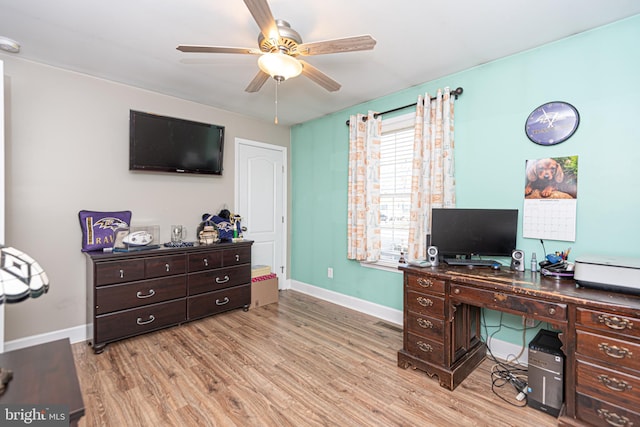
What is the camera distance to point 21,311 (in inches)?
101

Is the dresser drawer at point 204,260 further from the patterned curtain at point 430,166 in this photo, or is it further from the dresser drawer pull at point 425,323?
the dresser drawer pull at point 425,323

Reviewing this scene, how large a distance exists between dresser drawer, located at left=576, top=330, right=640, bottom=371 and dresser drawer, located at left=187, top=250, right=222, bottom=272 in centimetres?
311

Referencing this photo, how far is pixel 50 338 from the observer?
8.81 ft

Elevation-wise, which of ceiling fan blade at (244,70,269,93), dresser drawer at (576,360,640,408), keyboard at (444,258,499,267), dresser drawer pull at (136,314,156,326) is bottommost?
dresser drawer pull at (136,314,156,326)

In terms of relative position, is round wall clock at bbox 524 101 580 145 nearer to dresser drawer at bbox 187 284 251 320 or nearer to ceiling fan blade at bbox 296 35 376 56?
ceiling fan blade at bbox 296 35 376 56

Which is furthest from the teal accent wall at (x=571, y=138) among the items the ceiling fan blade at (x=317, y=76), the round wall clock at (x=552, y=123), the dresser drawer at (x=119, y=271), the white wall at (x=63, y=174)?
the white wall at (x=63, y=174)

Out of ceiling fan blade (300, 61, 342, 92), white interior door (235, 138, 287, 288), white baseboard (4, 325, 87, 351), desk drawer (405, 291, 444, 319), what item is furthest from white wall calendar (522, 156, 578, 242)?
white baseboard (4, 325, 87, 351)

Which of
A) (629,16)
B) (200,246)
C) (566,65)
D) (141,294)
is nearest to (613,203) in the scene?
(566,65)

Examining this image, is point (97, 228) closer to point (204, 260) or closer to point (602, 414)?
point (204, 260)

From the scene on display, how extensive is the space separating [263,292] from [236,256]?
2.11 ft

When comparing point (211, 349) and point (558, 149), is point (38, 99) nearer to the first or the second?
point (211, 349)

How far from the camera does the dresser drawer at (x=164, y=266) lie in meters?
2.84

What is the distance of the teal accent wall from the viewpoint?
1.97 meters

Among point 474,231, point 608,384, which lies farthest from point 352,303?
point 608,384
